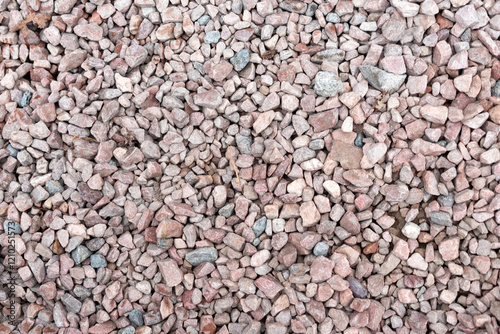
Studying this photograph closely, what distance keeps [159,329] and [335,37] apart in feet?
4.86

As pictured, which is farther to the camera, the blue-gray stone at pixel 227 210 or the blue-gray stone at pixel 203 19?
the blue-gray stone at pixel 203 19

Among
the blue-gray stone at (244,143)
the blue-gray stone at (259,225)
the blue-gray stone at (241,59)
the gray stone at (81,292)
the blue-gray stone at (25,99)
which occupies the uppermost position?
the blue-gray stone at (241,59)

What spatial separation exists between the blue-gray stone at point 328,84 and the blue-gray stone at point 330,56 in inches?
3.5

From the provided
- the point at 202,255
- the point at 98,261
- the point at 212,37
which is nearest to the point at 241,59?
the point at 212,37

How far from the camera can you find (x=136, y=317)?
1.81m

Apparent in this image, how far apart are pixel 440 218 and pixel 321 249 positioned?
0.50 meters

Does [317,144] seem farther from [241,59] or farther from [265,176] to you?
[241,59]

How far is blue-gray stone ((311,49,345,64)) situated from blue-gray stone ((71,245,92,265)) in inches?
51.2

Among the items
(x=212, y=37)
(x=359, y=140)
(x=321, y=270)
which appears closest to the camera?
(x=321, y=270)

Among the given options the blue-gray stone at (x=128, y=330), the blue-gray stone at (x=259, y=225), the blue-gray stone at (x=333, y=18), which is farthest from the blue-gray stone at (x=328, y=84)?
the blue-gray stone at (x=128, y=330)

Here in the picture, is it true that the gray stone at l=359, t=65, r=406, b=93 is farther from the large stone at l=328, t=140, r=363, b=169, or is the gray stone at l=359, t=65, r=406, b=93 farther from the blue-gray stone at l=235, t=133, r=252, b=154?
the blue-gray stone at l=235, t=133, r=252, b=154

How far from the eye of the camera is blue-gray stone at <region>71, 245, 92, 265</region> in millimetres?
1835

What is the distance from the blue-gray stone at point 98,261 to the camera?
185 centimetres

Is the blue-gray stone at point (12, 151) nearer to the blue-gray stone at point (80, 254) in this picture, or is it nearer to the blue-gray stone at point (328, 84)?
the blue-gray stone at point (80, 254)
